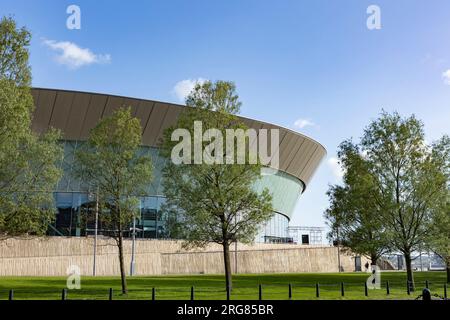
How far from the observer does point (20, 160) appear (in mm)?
27219

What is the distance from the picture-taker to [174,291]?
27234 millimetres

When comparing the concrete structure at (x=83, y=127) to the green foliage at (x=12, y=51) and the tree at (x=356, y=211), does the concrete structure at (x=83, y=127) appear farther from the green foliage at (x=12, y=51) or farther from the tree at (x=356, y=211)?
the green foliage at (x=12, y=51)

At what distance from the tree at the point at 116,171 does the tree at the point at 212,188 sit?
6.71ft

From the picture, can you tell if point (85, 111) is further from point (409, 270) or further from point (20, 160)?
point (409, 270)

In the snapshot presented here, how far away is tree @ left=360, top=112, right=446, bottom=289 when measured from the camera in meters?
34.0

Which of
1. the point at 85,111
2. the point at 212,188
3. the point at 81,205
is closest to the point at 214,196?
the point at 212,188

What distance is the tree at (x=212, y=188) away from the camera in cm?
2989

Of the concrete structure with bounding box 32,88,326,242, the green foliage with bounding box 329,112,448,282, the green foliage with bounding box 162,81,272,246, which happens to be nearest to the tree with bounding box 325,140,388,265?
the green foliage with bounding box 329,112,448,282

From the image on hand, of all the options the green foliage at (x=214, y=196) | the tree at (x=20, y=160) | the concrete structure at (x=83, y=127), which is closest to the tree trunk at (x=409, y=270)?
the green foliage at (x=214, y=196)

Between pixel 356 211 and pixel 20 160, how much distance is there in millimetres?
23019

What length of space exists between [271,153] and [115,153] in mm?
42809
